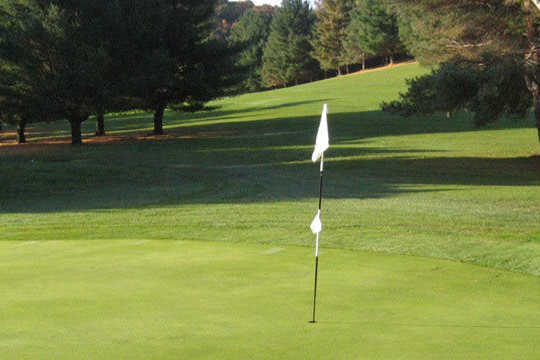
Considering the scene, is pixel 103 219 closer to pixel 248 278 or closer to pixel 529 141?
pixel 248 278

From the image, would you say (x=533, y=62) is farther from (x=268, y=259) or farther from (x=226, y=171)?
(x=268, y=259)

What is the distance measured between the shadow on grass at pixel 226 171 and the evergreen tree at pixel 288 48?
60.7 meters

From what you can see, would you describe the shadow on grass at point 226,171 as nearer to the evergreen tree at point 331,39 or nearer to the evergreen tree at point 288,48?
the evergreen tree at point 331,39

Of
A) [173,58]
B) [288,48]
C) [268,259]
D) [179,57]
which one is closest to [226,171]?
[173,58]

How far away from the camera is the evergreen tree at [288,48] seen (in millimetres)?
102438

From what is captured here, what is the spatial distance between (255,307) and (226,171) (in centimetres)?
2004

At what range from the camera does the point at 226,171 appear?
2584cm

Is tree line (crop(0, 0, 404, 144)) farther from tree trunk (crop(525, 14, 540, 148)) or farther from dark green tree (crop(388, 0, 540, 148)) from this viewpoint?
tree trunk (crop(525, 14, 540, 148))

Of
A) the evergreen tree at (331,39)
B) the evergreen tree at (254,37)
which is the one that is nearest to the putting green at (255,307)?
the evergreen tree at (331,39)

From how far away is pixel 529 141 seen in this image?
37750 millimetres

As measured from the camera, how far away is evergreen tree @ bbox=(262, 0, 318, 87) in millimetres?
102438

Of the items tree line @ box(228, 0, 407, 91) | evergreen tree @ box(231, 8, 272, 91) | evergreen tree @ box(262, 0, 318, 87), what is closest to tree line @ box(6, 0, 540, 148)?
tree line @ box(228, 0, 407, 91)

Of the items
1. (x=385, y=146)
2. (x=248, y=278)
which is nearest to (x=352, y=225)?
(x=248, y=278)

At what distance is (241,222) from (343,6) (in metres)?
94.8
